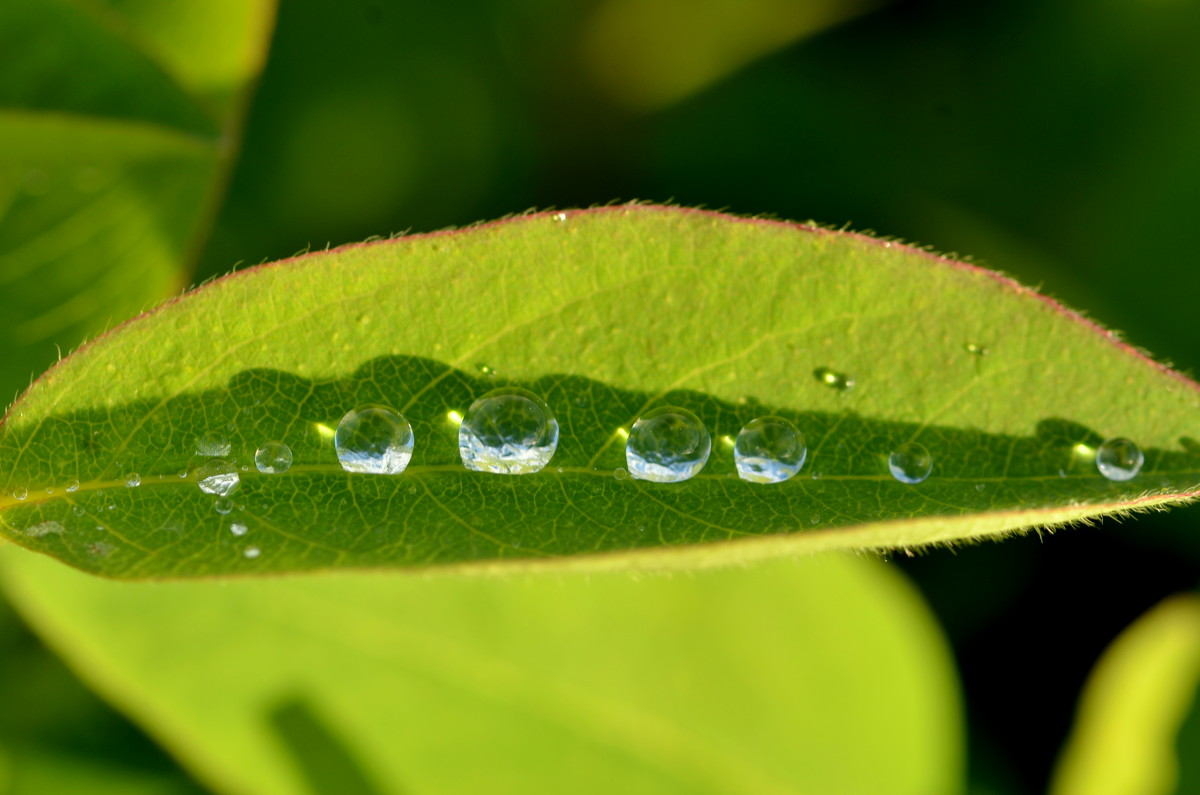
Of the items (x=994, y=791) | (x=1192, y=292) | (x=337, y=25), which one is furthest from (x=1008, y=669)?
(x=337, y=25)

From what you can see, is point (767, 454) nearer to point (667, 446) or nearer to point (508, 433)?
point (667, 446)

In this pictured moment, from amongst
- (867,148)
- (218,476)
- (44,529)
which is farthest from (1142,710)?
(44,529)

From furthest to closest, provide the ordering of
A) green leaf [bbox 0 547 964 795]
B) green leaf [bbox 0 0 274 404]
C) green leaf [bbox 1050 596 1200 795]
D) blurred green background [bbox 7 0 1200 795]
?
blurred green background [bbox 7 0 1200 795] → green leaf [bbox 1050 596 1200 795] → green leaf [bbox 0 547 964 795] → green leaf [bbox 0 0 274 404]

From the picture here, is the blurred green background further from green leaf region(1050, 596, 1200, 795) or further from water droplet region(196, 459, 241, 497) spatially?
water droplet region(196, 459, 241, 497)

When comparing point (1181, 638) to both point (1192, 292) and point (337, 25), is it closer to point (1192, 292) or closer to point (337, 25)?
point (1192, 292)

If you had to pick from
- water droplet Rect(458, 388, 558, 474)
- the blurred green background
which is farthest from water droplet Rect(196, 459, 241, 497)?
the blurred green background

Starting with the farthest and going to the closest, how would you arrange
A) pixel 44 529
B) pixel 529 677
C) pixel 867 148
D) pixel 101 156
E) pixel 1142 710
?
1. pixel 867 148
2. pixel 1142 710
3. pixel 529 677
4. pixel 101 156
5. pixel 44 529

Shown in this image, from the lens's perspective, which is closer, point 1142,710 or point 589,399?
point 589,399
